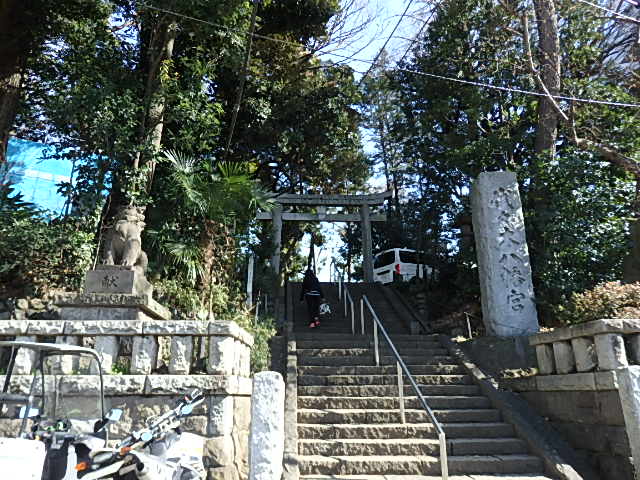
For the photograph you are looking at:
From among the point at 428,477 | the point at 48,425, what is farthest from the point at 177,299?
the point at 428,477

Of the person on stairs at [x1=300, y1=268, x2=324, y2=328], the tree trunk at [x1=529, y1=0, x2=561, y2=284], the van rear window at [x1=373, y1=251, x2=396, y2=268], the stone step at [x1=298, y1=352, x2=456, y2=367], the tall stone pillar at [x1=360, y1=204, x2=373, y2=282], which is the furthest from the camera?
the van rear window at [x1=373, y1=251, x2=396, y2=268]

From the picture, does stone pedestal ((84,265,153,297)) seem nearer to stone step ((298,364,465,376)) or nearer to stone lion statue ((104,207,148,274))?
stone lion statue ((104,207,148,274))

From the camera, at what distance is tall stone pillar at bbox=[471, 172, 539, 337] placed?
27.6 ft

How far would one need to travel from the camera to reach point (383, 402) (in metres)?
6.54

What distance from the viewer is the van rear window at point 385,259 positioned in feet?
59.9

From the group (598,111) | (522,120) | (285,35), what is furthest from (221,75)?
(598,111)

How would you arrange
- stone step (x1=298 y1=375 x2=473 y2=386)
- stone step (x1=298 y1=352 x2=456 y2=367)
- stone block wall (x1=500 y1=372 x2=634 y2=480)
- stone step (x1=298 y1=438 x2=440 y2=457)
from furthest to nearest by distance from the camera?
stone step (x1=298 y1=352 x2=456 y2=367)
stone step (x1=298 y1=375 x2=473 y2=386)
stone step (x1=298 y1=438 x2=440 y2=457)
stone block wall (x1=500 y1=372 x2=634 y2=480)

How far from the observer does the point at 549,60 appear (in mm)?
10180

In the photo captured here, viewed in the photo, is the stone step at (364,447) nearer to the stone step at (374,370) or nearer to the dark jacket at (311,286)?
the stone step at (374,370)

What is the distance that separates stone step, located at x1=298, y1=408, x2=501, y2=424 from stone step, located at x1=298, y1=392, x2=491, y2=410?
9.0 inches

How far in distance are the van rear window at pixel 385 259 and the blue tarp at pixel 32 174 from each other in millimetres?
11559

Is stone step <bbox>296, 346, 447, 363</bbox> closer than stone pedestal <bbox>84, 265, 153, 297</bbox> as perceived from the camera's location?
No

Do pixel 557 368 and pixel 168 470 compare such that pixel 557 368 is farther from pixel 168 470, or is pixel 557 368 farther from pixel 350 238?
pixel 350 238

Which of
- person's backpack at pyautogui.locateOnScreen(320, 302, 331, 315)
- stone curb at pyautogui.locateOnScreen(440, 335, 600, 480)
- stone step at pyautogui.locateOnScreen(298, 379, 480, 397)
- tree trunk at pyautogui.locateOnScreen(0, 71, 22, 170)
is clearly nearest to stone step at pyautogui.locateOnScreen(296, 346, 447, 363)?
stone curb at pyautogui.locateOnScreen(440, 335, 600, 480)
